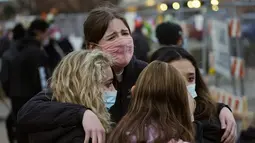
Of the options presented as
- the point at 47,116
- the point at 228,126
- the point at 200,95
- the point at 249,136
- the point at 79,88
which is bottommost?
the point at 249,136

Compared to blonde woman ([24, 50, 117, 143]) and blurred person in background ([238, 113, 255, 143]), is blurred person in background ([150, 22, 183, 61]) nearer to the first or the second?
blurred person in background ([238, 113, 255, 143])

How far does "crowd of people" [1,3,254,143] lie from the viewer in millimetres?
2840

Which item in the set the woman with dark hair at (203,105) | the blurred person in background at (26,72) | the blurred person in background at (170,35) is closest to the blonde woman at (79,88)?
the woman with dark hair at (203,105)

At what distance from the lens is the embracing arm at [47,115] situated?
3012mm

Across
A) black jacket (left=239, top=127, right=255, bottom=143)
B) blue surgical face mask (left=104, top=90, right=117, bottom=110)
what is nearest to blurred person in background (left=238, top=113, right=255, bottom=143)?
black jacket (left=239, top=127, right=255, bottom=143)

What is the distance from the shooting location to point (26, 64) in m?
8.30

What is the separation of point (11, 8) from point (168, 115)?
3759 cm

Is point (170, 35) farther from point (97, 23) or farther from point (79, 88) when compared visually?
point (79, 88)

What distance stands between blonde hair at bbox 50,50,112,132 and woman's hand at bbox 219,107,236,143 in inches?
27.4

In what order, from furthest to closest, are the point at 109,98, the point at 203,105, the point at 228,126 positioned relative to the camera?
1. the point at 203,105
2. the point at 228,126
3. the point at 109,98

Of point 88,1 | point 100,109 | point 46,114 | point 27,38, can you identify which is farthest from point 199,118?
point 88,1

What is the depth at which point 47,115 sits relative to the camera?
3086 millimetres

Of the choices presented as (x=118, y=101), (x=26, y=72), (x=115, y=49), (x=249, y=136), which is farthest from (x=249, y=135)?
(x=26, y=72)

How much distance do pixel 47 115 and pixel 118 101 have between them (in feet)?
2.45
